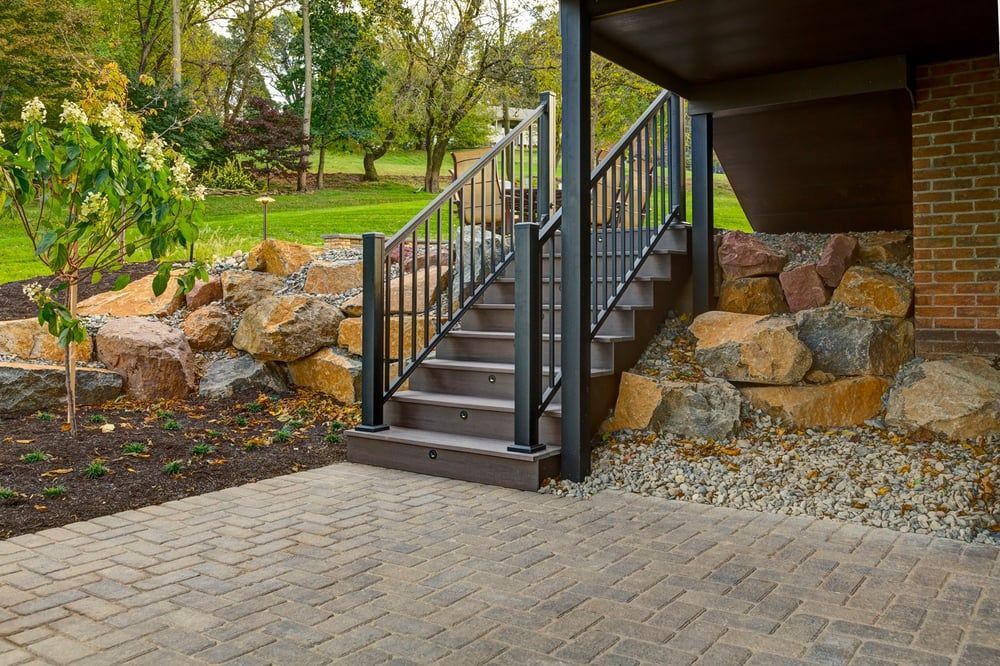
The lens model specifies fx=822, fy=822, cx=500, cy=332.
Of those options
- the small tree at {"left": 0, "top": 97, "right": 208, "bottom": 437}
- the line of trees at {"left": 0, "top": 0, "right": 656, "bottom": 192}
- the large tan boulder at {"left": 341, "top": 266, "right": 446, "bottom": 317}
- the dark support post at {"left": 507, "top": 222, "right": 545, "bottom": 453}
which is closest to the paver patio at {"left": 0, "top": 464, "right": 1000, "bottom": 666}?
the dark support post at {"left": 507, "top": 222, "right": 545, "bottom": 453}

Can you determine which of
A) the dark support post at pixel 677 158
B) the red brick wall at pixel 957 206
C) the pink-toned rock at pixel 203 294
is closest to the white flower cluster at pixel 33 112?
the pink-toned rock at pixel 203 294

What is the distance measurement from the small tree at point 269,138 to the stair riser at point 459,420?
16.2 m

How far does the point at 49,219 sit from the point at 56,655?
10.8ft

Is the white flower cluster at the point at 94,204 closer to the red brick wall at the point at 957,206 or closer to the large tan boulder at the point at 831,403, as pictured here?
the large tan boulder at the point at 831,403

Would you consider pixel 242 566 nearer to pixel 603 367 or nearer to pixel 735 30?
pixel 603 367

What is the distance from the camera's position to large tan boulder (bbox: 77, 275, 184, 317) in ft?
25.0

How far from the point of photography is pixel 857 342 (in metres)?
5.27

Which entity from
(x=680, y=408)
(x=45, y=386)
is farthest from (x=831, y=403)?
(x=45, y=386)

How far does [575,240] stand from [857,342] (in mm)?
2092

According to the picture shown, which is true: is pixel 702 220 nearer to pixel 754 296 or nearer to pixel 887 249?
pixel 754 296

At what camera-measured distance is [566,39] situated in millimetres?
4504

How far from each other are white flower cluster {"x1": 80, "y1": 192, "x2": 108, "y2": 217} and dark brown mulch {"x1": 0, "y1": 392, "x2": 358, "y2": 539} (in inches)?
57.9

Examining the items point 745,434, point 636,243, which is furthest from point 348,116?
point 745,434

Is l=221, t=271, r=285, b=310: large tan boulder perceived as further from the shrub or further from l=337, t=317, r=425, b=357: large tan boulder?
the shrub
